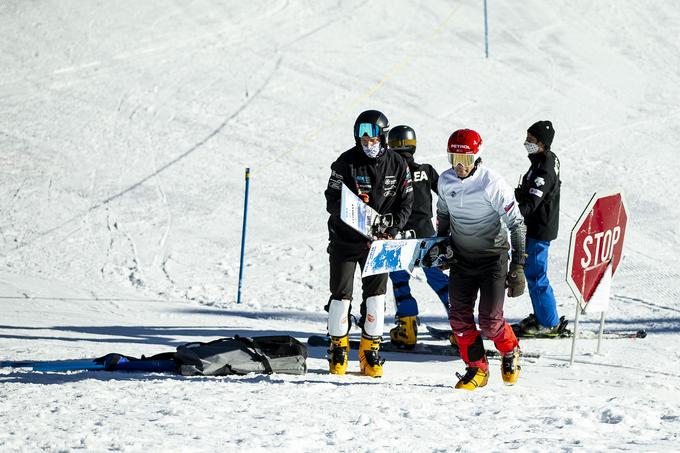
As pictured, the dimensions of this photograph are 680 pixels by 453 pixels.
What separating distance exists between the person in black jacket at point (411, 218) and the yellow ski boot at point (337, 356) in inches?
43.5

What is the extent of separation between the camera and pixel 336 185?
641 cm

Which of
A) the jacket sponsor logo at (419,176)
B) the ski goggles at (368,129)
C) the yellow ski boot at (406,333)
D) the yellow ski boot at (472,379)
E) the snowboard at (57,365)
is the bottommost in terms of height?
the snowboard at (57,365)

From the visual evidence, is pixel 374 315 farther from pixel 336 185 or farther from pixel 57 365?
pixel 57 365

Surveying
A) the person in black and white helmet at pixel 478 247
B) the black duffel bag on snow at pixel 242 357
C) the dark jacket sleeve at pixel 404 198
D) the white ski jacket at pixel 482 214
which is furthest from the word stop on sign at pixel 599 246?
the black duffel bag on snow at pixel 242 357

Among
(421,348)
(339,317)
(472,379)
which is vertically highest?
(339,317)

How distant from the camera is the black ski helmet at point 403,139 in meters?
7.51

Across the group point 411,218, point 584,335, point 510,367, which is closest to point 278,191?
point 411,218

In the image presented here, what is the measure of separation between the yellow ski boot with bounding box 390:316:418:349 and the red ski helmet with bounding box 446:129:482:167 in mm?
2095

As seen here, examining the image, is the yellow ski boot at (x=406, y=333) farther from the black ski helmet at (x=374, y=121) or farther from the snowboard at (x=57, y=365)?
the snowboard at (x=57, y=365)

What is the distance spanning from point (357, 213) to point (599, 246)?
2.18 metres

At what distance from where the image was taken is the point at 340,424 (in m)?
4.88

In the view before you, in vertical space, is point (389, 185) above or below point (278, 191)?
below

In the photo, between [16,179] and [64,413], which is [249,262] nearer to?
[16,179]

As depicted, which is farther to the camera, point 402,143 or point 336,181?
point 402,143
